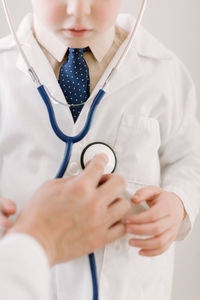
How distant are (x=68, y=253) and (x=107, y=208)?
0.33ft

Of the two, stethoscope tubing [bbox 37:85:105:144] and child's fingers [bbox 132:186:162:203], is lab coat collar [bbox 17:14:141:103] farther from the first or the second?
child's fingers [bbox 132:186:162:203]

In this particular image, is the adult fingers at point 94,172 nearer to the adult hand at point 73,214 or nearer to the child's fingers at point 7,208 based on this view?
the adult hand at point 73,214

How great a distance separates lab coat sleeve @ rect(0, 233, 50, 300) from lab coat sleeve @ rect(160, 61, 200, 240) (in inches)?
16.8

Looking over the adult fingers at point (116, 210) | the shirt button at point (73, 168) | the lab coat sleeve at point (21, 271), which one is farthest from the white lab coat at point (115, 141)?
the lab coat sleeve at point (21, 271)

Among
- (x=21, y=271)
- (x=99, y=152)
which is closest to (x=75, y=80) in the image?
(x=99, y=152)

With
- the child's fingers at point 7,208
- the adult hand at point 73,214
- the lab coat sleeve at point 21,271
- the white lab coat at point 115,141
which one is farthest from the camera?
the white lab coat at point 115,141

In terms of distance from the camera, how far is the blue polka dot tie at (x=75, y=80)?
91 centimetres

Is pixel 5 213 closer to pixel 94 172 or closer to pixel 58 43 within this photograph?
pixel 94 172

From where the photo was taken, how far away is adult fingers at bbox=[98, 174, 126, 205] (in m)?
0.72

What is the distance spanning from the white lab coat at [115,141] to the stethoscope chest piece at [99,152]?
0.02 metres

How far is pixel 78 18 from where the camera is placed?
29.9 inches

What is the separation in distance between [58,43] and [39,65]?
2.3 inches

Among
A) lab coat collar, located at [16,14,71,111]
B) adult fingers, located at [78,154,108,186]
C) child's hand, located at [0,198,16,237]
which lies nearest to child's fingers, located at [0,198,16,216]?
child's hand, located at [0,198,16,237]

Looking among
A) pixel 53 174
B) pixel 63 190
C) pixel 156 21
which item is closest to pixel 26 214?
pixel 63 190
